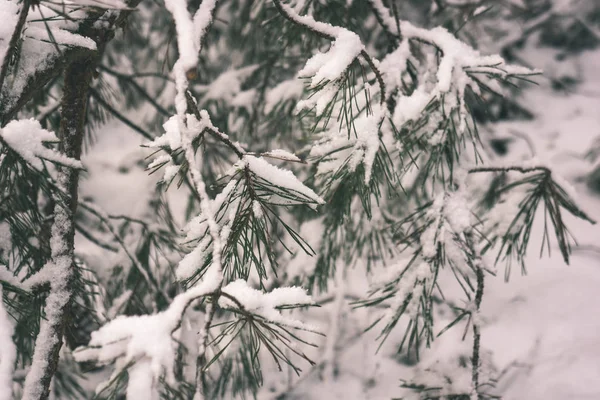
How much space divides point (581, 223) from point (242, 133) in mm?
1960

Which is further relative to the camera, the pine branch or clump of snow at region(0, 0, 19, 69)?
clump of snow at region(0, 0, 19, 69)

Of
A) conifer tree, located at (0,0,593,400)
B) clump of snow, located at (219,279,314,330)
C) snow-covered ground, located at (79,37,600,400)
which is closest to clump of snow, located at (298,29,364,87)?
conifer tree, located at (0,0,593,400)

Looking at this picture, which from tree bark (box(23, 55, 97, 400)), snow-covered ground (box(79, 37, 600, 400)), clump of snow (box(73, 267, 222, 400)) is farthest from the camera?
snow-covered ground (box(79, 37, 600, 400))

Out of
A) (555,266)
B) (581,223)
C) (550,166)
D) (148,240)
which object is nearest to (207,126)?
(550,166)

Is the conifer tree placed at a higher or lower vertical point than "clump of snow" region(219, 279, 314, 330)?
higher

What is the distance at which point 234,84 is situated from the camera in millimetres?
1654

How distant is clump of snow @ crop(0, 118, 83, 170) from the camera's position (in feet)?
1.73

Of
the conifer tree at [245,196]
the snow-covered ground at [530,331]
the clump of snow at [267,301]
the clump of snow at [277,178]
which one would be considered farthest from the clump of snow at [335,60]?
the snow-covered ground at [530,331]

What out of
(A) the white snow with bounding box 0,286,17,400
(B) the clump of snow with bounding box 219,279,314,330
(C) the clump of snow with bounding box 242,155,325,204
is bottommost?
(A) the white snow with bounding box 0,286,17,400

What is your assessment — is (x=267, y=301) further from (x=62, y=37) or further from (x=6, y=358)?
(x=62, y=37)

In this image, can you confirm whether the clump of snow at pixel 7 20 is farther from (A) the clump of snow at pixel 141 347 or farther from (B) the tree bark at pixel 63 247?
(A) the clump of snow at pixel 141 347

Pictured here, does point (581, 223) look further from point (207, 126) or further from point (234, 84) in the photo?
point (207, 126)

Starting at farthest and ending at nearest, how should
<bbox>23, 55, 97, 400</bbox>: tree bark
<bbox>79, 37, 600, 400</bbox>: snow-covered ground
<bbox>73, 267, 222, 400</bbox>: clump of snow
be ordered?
<bbox>79, 37, 600, 400</bbox>: snow-covered ground
<bbox>23, 55, 97, 400</bbox>: tree bark
<bbox>73, 267, 222, 400</bbox>: clump of snow

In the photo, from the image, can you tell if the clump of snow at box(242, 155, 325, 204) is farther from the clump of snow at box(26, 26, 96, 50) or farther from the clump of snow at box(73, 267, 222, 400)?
the clump of snow at box(26, 26, 96, 50)
